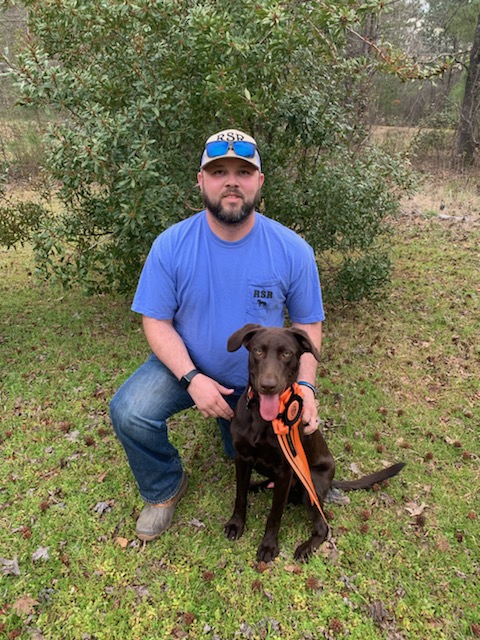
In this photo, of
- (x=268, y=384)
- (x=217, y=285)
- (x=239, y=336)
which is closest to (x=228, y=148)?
(x=217, y=285)

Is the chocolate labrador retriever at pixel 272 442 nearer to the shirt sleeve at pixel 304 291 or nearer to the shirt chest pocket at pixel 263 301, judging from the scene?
the shirt chest pocket at pixel 263 301

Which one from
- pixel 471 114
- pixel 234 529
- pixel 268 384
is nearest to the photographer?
pixel 268 384

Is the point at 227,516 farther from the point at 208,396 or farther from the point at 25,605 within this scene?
the point at 25,605

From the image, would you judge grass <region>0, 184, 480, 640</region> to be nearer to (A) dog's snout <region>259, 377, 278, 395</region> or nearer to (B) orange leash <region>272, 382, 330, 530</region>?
(B) orange leash <region>272, 382, 330, 530</region>

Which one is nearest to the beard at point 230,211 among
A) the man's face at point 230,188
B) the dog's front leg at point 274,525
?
the man's face at point 230,188

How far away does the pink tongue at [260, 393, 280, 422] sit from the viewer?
2260 mm

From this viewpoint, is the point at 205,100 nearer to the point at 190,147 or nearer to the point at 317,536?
the point at 190,147

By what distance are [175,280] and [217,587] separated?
180 centimetres

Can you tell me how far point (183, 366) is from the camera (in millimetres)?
2633

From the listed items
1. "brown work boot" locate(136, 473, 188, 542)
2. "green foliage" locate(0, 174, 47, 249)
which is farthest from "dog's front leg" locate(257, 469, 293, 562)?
"green foliage" locate(0, 174, 47, 249)

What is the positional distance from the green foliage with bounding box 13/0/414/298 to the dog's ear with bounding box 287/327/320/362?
2.20m

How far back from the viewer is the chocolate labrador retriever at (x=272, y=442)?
2244 mm

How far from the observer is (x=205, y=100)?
13.0ft

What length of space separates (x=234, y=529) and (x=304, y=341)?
135 cm
